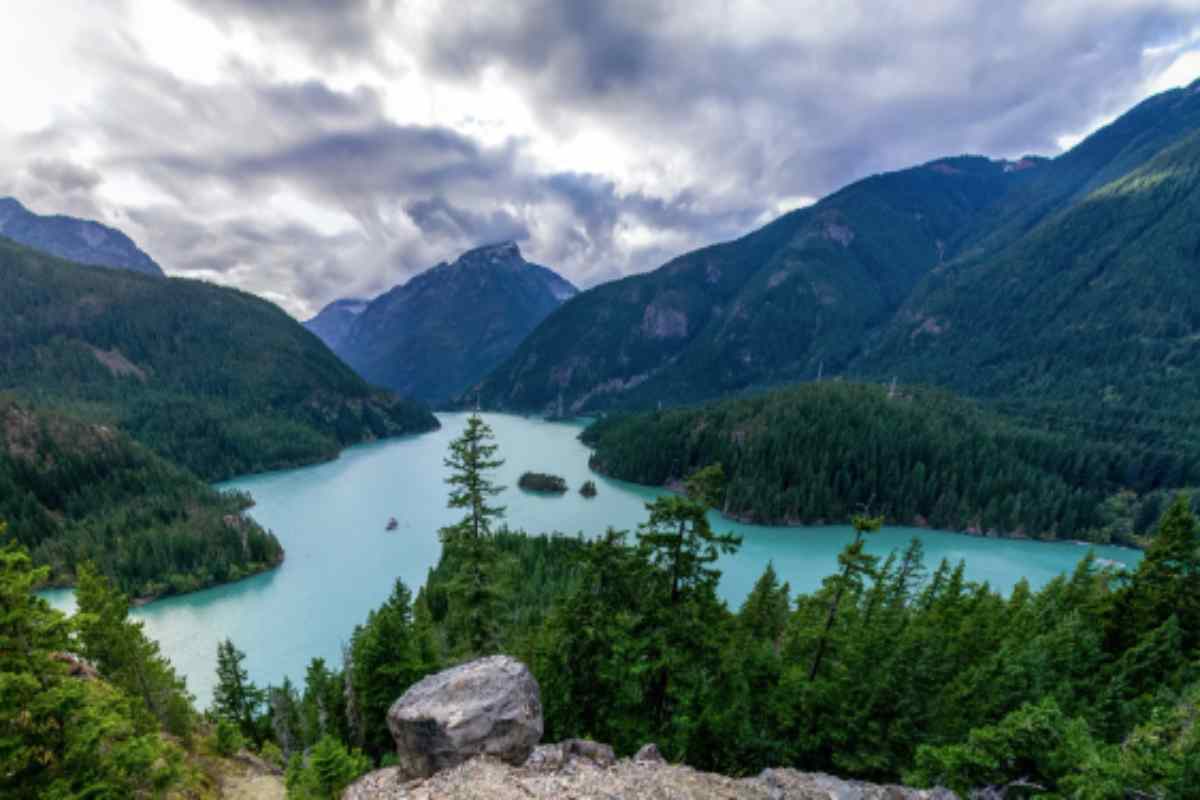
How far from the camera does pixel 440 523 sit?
80062 millimetres

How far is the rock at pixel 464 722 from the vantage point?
10.8m

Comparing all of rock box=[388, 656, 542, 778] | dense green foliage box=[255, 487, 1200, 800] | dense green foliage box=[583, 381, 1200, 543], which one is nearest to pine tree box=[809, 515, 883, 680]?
dense green foliage box=[255, 487, 1200, 800]

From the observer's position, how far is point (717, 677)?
1766 centimetres

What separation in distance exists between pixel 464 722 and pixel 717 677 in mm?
10624

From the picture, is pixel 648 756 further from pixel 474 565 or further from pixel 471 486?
pixel 471 486

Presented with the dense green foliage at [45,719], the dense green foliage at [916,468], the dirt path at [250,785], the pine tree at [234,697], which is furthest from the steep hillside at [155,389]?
the dense green foliage at [45,719]

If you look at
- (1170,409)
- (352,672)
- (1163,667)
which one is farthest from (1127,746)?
(1170,409)

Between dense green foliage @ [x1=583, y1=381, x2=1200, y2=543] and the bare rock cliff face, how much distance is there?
8039 centimetres

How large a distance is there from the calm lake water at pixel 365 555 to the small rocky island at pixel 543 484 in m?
2.56

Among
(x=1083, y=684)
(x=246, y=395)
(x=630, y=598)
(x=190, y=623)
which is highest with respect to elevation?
(x=246, y=395)

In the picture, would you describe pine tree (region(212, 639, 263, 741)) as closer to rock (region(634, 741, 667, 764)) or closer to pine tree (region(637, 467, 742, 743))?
rock (region(634, 741, 667, 764))

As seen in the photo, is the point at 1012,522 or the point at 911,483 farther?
the point at 911,483

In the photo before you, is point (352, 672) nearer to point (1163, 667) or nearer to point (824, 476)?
point (1163, 667)

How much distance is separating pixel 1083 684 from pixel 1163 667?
3.28 meters
